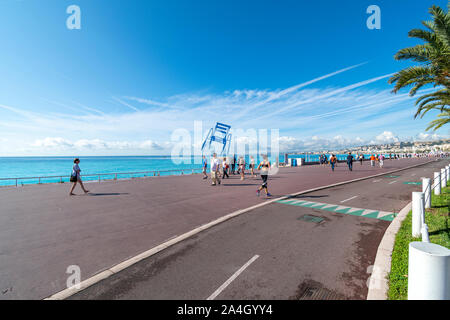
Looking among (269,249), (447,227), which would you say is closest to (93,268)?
(269,249)

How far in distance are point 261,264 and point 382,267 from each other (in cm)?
219

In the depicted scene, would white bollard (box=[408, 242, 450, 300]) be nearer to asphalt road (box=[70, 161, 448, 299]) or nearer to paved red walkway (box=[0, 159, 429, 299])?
asphalt road (box=[70, 161, 448, 299])

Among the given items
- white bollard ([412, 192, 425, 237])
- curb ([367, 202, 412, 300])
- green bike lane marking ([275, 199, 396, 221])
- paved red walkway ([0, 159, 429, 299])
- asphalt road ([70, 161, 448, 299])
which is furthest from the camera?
green bike lane marking ([275, 199, 396, 221])

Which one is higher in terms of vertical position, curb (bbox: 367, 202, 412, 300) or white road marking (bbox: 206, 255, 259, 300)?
curb (bbox: 367, 202, 412, 300)

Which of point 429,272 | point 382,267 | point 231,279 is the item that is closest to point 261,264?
point 231,279

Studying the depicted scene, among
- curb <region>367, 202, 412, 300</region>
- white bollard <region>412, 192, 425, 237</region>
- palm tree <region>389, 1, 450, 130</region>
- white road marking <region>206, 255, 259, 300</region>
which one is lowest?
white road marking <region>206, 255, 259, 300</region>

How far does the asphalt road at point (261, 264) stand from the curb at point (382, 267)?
12 cm

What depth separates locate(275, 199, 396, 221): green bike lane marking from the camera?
6.44m

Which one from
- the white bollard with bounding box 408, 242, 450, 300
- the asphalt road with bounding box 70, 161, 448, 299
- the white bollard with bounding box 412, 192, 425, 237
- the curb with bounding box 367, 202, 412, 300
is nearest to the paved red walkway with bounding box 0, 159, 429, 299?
the asphalt road with bounding box 70, 161, 448, 299

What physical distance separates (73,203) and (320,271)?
33.2ft

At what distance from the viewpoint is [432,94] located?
33.1 feet

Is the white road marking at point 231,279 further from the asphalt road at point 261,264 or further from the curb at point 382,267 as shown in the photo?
the curb at point 382,267

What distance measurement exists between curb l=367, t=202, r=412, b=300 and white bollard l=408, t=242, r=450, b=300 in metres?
0.67

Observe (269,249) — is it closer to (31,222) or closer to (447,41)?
(31,222)
